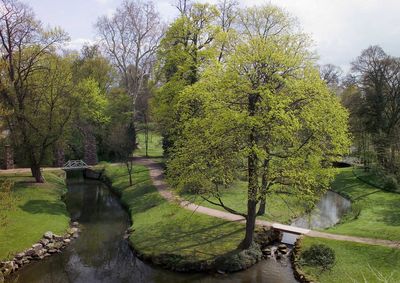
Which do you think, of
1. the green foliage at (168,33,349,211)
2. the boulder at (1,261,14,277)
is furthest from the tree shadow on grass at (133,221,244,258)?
the boulder at (1,261,14,277)

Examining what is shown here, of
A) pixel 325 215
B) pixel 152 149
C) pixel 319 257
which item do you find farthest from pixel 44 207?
pixel 152 149

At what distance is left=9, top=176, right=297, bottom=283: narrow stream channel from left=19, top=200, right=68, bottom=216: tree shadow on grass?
207 cm

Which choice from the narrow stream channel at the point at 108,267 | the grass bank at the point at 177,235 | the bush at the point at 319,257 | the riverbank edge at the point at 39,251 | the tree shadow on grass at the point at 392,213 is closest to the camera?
the bush at the point at 319,257

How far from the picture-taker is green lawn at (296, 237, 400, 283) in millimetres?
17719

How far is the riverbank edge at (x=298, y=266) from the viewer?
18.3 m

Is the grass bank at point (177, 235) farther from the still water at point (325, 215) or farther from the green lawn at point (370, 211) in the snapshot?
the green lawn at point (370, 211)

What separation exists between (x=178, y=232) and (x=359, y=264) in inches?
425

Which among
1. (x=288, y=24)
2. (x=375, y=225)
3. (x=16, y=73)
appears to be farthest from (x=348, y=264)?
(x=16, y=73)

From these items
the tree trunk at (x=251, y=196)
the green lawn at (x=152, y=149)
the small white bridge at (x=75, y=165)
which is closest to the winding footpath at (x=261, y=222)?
the tree trunk at (x=251, y=196)

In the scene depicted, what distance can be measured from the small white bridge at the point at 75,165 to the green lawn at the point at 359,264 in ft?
108

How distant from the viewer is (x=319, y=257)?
19.4 metres

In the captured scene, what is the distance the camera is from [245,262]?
2014cm

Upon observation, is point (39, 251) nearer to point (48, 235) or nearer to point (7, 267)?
point (48, 235)

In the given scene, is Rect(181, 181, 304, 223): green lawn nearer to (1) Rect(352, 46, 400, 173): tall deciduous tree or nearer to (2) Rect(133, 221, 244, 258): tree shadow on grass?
(2) Rect(133, 221, 244, 258): tree shadow on grass
